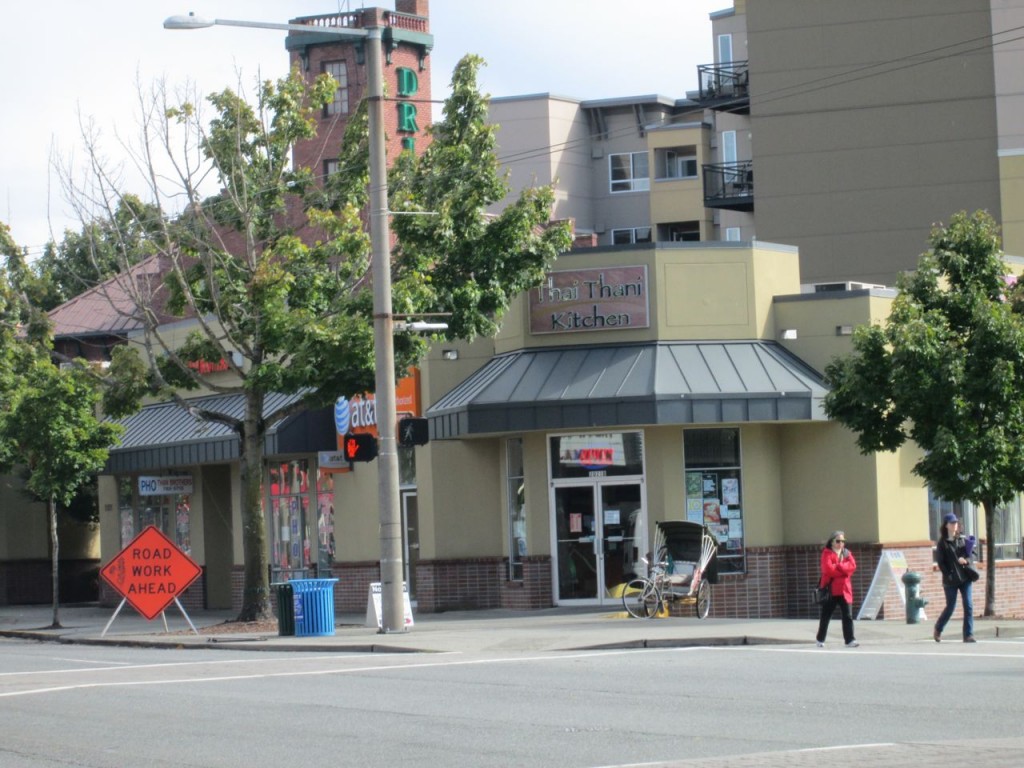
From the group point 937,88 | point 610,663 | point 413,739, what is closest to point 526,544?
point 610,663

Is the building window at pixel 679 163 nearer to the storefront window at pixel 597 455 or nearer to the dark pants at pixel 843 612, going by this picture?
the storefront window at pixel 597 455

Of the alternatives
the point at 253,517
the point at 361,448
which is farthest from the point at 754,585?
the point at 253,517

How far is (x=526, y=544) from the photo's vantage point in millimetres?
26750

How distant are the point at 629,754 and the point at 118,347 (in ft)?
58.3

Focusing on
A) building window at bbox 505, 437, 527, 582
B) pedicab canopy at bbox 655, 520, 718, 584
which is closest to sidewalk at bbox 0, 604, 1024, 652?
building window at bbox 505, 437, 527, 582

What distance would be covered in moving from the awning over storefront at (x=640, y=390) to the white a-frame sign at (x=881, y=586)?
2574 mm

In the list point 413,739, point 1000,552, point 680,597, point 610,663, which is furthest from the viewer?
point 1000,552

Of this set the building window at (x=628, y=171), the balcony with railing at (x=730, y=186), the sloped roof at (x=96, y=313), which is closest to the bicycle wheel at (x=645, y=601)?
the balcony with railing at (x=730, y=186)

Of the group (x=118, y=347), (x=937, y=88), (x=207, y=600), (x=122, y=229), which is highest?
(x=937, y=88)

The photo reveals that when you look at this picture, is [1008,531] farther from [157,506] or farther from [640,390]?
[157,506]

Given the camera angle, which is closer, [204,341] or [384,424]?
[384,424]

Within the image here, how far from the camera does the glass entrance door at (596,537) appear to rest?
25.9 m

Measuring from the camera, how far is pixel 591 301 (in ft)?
85.6

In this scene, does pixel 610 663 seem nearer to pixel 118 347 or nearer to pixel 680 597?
pixel 680 597
